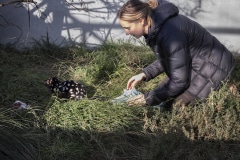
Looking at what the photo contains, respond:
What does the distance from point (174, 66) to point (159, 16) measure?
41 centimetres

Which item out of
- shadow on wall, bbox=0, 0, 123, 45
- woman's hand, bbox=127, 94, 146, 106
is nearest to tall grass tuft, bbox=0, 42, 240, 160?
woman's hand, bbox=127, 94, 146, 106

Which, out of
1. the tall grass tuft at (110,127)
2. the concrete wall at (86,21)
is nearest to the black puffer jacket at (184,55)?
the tall grass tuft at (110,127)

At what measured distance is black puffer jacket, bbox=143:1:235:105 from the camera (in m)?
3.60

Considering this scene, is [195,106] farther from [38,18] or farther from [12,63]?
[38,18]

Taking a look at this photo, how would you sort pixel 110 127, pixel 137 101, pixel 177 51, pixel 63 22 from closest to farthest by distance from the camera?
pixel 177 51
pixel 110 127
pixel 137 101
pixel 63 22

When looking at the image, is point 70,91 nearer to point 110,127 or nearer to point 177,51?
point 110,127

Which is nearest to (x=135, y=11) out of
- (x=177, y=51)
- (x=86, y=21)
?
(x=177, y=51)

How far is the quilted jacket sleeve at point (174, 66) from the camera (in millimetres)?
3570

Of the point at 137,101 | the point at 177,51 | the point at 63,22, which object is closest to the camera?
the point at 177,51

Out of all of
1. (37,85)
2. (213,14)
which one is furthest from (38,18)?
(213,14)

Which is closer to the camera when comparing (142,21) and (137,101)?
Answer: (142,21)

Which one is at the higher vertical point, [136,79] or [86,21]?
[136,79]

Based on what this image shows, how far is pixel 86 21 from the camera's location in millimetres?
6473

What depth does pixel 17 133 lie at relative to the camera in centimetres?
354
